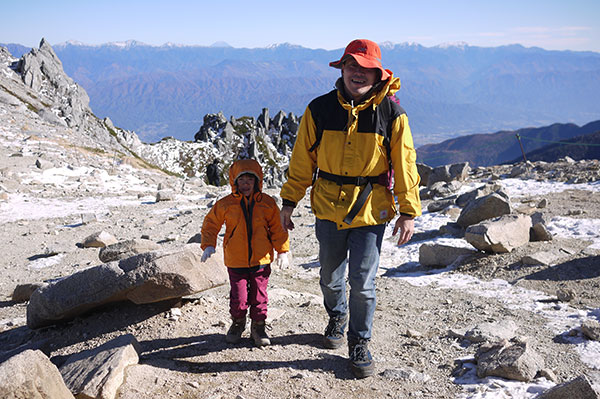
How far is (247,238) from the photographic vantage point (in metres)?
4.99

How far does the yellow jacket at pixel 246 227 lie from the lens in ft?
16.4

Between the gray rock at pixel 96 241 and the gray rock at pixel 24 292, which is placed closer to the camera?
the gray rock at pixel 24 292

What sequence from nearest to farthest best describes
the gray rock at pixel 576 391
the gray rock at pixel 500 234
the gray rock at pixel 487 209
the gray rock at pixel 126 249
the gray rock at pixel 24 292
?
1. the gray rock at pixel 576 391
2. the gray rock at pixel 24 292
3. the gray rock at pixel 126 249
4. the gray rock at pixel 500 234
5. the gray rock at pixel 487 209

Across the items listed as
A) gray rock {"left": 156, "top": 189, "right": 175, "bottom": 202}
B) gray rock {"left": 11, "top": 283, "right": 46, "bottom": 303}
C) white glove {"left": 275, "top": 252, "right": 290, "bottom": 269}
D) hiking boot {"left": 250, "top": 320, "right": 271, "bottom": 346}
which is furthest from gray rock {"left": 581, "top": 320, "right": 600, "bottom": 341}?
gray rock {"left": 156, "top": 189, "right": 175, "bottom": 202}

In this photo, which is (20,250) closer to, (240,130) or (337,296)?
(337,296)

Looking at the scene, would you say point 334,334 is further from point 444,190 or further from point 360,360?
point 444,190

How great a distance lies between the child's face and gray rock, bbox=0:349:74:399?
2.44 metres

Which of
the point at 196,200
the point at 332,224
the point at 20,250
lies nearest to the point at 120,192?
the point at 196,200

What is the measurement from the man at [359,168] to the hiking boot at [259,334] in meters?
0.99

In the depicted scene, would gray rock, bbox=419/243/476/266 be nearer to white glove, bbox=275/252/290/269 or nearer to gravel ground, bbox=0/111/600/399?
gravel ground, bbox=0/111/600/399

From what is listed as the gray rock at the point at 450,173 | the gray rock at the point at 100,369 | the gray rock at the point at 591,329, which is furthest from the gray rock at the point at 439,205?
the gray rock at the point at 100,369

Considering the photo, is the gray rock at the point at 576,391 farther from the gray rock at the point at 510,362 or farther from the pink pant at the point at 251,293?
the pink pant at the point at 251,293

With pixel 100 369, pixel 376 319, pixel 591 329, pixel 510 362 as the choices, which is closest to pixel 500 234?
pixel 591 329

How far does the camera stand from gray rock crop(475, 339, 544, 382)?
A: 13.8ft
